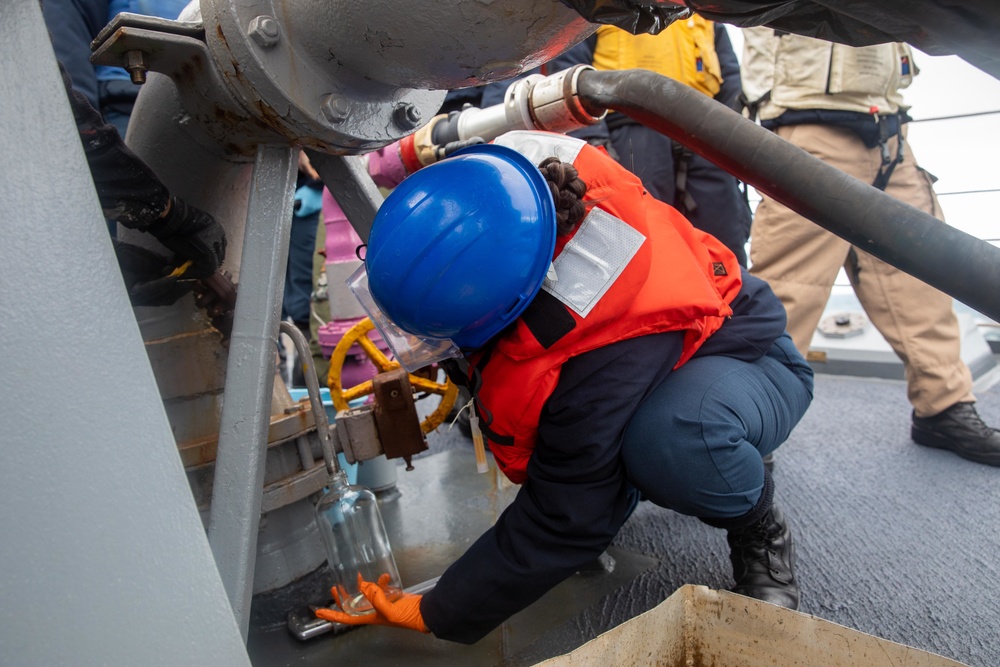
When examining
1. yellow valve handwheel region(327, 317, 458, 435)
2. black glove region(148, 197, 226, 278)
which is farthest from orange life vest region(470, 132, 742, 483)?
black glove region(148, 197, 226, 278)

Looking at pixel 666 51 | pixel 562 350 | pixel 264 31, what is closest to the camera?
pixel 264 31

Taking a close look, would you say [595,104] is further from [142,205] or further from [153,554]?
[153,554]

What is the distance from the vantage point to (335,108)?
2.91 feet

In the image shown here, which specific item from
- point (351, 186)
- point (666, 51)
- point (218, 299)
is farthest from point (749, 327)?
point (666, 51)

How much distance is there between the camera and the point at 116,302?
1.78 ft

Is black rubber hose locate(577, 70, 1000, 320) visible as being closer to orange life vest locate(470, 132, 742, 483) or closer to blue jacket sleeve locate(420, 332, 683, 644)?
orange life vest locate(470, 132, 742, 483)

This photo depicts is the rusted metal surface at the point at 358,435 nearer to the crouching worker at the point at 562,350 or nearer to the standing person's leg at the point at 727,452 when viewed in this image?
the crouching worker at the point at 562,350

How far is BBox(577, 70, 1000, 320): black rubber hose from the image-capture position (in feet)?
1.75

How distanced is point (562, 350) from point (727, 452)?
1.04 ft

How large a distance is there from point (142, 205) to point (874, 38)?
0.89 m

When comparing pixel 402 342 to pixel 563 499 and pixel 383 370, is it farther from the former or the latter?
pixel 383 370

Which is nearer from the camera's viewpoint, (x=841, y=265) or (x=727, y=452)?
(x=727, y=452)

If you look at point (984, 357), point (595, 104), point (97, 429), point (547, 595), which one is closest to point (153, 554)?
point (97, 429)

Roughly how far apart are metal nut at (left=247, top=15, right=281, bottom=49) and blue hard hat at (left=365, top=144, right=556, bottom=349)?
25 centimetres
